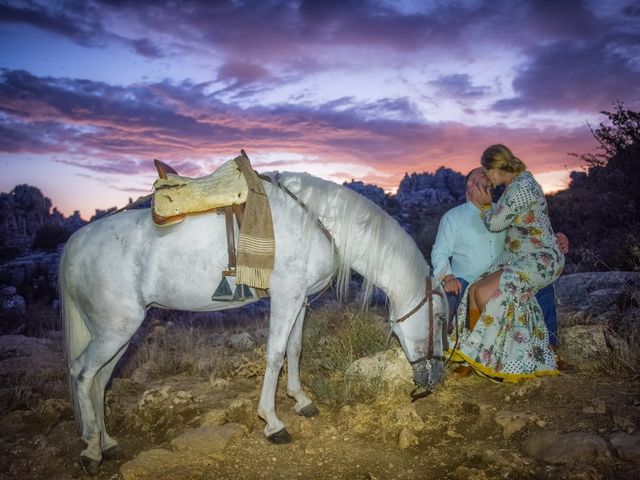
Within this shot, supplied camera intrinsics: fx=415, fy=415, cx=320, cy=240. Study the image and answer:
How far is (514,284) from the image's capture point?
12.5ft

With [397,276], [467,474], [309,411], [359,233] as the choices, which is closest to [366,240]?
[359,233]

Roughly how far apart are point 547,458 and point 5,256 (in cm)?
2467

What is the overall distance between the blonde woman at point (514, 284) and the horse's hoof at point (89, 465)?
10.7ft

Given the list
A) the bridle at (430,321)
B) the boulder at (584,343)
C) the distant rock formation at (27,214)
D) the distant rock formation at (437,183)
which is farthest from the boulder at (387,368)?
the distant rock formation at (437,183)

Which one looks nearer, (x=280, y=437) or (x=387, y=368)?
(x=280, y=437)

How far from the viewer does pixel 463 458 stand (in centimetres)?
276

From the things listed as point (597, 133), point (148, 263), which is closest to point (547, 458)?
point (148, 263)

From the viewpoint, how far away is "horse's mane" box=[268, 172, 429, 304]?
3385 mm

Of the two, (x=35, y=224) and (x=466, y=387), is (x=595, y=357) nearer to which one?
(x=466, y=387)

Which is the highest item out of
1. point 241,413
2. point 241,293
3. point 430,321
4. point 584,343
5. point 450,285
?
point 241,293

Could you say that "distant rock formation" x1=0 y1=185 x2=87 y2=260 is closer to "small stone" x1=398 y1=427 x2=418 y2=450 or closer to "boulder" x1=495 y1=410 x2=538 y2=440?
"small stone" x1=398 y1=427 x2=418 y2=450

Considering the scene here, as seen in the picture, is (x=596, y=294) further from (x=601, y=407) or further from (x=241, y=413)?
(x=241, y=413)

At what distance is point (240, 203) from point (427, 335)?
6.21ft

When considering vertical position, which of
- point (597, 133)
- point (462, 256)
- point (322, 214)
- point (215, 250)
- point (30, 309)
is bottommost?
point (30, 309)
